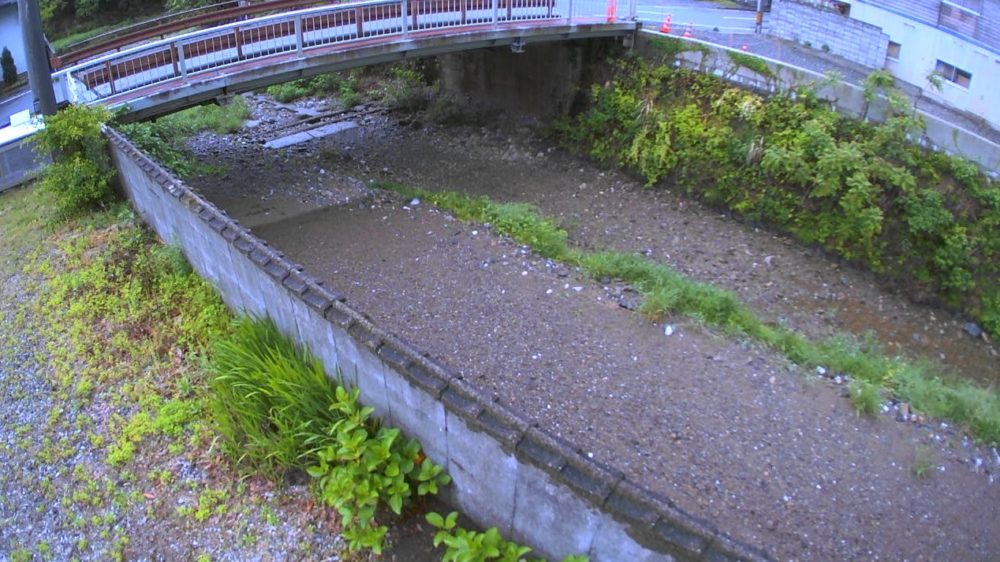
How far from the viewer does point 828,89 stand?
46.1 feet

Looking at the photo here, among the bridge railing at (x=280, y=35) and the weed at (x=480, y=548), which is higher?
the bridge railing at (x=280, y=35)

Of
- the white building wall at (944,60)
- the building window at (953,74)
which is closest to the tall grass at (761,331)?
the white building wall at (944,60)

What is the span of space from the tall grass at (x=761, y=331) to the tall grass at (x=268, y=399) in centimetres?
573

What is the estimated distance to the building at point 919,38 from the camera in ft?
45.6

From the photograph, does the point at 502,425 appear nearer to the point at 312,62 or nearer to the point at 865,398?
the point at 865,398

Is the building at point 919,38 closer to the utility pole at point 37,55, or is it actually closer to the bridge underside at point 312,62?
the bridge underside at point 312,62

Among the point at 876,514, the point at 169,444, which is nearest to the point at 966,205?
the point at 876,514

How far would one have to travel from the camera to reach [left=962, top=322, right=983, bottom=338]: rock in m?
11.8

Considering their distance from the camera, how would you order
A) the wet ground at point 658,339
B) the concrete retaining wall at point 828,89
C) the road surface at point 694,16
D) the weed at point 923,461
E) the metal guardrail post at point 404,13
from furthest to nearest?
the road surface at point 694,16 → the metal guardrail post at point 404,13 → the concrete retaining wall at point 828,89 → the weed at point 923,461 → the wet ground at point 658,339

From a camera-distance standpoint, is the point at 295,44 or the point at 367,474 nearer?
the point at 367,474

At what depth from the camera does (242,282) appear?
7.61 m

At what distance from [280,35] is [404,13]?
2.44 metres

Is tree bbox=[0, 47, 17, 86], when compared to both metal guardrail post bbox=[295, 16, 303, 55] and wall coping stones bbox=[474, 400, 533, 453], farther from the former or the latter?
wall coping stones bbox=[474, 400, 533, 453]

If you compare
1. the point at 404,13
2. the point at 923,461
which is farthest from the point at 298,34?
the point at 923,461
